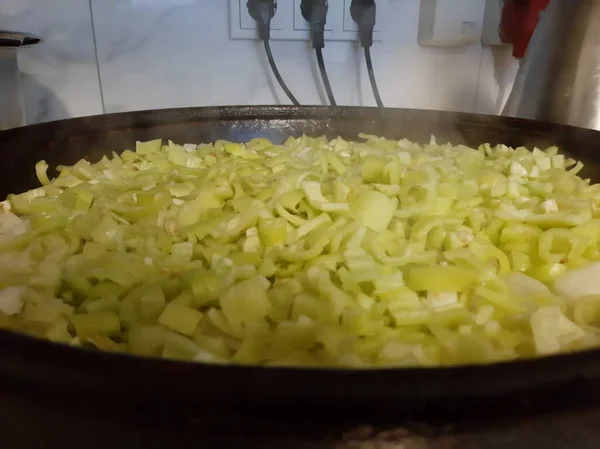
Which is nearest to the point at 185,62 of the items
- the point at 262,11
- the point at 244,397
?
the point at 262,11

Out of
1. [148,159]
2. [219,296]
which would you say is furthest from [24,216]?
[219,296]

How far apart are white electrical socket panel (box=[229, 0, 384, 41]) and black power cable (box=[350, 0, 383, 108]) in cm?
2

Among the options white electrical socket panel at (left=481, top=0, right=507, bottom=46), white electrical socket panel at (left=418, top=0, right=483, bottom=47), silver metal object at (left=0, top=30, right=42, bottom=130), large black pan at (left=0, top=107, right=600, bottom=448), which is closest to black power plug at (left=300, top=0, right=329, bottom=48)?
white electrical socket panel at (left=418, top=0, right=483, bottom=47)

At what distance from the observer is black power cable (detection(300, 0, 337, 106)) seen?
41.8 inches

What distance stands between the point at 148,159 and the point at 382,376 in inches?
26.0

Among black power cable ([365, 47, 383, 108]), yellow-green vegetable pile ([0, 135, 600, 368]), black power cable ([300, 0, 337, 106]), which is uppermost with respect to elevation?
black power cable ([300, 0, 337, 106])

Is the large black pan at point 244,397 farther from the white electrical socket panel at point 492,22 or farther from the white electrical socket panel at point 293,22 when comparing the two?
the white electrical socket panel at point 492,22

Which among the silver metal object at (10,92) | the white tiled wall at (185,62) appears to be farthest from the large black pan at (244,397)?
the white tiled wall at (185,62)

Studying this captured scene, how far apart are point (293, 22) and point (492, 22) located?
17.4 inches

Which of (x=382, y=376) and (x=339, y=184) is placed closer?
(x=382, y=376)

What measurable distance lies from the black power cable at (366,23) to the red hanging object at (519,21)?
0.29 metres

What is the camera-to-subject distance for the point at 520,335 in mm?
429

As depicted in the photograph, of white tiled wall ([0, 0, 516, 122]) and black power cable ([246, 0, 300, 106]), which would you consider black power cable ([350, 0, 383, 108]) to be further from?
black power cable ([246, 0, 300, 106])

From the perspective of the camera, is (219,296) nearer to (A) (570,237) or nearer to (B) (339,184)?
(B) (339,184)
